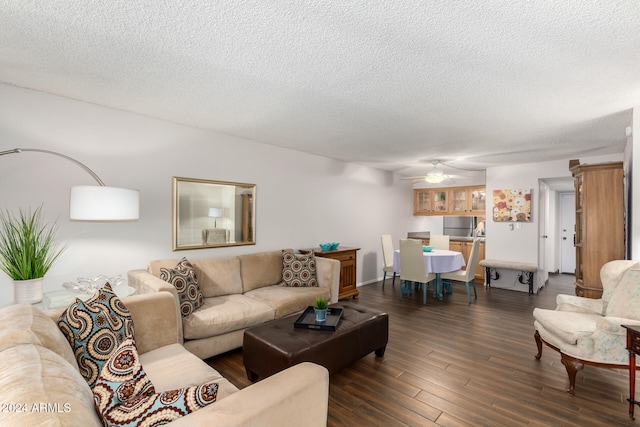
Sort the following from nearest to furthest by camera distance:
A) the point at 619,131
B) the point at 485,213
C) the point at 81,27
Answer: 1. the point at 81,27
2. the point at 619,131
3. the point at 485,213

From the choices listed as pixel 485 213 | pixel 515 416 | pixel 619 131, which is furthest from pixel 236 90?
pixel 485 213

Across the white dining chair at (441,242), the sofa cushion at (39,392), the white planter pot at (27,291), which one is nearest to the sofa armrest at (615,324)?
the sofa cushion at (39,392)

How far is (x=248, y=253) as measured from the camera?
4141 millimetres

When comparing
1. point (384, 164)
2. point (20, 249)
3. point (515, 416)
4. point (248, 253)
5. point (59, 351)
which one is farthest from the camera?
point (384, 164)

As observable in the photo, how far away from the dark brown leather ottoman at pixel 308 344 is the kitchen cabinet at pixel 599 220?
2.62 meters

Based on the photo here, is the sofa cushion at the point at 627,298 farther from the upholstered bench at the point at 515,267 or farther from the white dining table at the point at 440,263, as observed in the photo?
the upholstered bench at the point at 515,267


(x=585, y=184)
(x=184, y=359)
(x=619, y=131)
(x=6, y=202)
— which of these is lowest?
(x=184, y=359)

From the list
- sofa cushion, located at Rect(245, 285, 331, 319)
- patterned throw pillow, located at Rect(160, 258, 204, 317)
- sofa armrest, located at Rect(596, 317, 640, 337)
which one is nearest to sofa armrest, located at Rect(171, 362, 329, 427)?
patterned throw pillow, located at Rect(160, 258, 204, 317)

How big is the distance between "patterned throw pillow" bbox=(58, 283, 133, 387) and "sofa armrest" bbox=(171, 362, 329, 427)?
0.93 metres

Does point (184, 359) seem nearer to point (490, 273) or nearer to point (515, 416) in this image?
point (515, 416)

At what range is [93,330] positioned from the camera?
1.63 m

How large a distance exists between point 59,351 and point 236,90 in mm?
2089

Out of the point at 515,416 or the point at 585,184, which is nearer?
the point at 515,416

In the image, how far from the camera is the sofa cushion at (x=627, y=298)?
2312 millimetres
